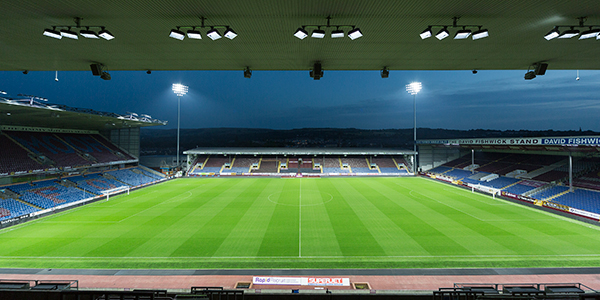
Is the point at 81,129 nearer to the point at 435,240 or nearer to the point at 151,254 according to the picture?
the point at 151,254

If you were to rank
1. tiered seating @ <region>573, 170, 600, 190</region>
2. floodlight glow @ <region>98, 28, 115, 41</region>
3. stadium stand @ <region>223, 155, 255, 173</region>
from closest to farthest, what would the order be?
floodlight glow @ <region>98, 28, 115, 41</region>, tiered seating @ <region>573, 170, 600, 190</region>, stadium stand @ <region>223, 155, 255, 173</region>

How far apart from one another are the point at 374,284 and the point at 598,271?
10056mm

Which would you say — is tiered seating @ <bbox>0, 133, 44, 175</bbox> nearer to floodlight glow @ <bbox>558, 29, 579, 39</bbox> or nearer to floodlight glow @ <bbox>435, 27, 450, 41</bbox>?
floodlight glow @ <bbox>435, 27, 450, 41</bbox>

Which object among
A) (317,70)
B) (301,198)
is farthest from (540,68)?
(301,198)

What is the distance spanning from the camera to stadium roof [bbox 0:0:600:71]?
15.6 ft

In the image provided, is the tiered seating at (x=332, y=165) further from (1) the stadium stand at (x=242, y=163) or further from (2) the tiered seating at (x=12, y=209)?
(2) the tiered seating at (x=12, y=209)

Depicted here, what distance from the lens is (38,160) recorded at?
26.1 metres

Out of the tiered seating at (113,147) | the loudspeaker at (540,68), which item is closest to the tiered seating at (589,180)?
the loudspeaker at (540,68)

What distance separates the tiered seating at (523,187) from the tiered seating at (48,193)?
4589 cm

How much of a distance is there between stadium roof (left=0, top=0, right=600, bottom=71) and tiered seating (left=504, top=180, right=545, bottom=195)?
24.3 meters

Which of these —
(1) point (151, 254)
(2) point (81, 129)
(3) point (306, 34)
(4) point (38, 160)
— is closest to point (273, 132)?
(2) point (81, 129)

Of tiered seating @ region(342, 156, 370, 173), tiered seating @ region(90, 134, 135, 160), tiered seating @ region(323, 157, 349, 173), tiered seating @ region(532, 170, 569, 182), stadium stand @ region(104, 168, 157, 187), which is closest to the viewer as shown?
tiered seating @ region(532, 170, 569, 182)

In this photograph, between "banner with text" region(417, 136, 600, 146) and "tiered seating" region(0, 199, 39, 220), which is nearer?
"tiered seating" region(0, 199, 39, 220)

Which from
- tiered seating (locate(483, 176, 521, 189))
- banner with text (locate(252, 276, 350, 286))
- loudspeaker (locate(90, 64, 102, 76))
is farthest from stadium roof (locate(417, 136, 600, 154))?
loudspeaker (locate(90, 64, 102, 76))
